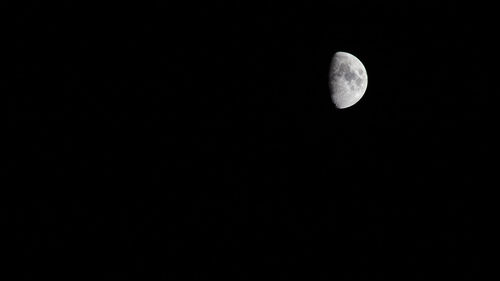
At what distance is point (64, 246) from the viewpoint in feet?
10.3

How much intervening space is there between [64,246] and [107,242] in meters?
0.44

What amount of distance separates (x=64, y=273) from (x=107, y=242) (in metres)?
0.50

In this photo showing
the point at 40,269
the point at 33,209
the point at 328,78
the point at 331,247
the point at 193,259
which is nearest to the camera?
the point at 328,78

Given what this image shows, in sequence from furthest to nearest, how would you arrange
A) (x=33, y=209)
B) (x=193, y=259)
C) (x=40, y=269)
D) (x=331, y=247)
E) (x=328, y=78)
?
(x=331, y=247) < (x=193, y=259) < (x=33, y=209) < (x=40, y=269) < (x=328, y=78)

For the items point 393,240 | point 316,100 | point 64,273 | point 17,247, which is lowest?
point 64,273

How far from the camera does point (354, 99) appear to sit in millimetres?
2775

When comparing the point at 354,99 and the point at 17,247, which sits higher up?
the point at 354,99

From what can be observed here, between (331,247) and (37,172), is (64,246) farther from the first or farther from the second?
(331,247)

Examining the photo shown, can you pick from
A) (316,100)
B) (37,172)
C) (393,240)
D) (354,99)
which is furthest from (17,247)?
(393,240)

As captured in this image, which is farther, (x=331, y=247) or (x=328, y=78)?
(x=331, y=247)

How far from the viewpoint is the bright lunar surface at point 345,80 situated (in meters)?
2.63

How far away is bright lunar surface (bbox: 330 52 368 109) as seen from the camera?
2633 mm

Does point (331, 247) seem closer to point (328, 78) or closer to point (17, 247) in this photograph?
point (328, 78)

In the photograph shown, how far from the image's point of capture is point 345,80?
2.63m
